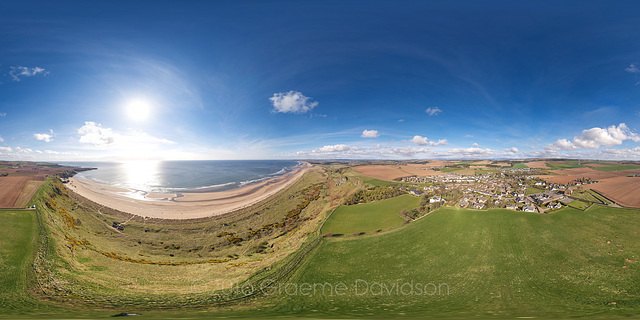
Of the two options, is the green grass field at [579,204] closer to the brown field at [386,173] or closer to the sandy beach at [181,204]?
the brown field at [386,173]

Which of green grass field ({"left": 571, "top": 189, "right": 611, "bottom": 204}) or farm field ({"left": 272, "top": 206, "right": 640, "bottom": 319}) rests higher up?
green grass field ({"left": 571, "top": 189, "right": 611, "bottom": 204})

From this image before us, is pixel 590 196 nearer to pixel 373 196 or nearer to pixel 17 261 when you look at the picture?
pixel 373 196

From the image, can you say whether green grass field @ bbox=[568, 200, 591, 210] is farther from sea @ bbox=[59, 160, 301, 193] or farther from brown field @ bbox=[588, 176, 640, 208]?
sea @ bbox=[59, 160, 301, 193]

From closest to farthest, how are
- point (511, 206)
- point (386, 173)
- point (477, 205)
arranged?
point (511, 206) < point (477, 205) < point (386, 173)

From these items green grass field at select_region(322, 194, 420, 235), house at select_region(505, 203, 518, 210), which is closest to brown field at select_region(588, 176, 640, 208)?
house at select_region(505, 203, 518, 210)

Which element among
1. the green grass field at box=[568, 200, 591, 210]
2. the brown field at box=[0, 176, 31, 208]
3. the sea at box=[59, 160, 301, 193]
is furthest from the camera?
the sea at box=[59, 160, 301, 193]

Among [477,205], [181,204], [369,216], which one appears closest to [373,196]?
[369,216]

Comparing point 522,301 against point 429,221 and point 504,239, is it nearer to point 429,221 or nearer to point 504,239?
point 504,239
